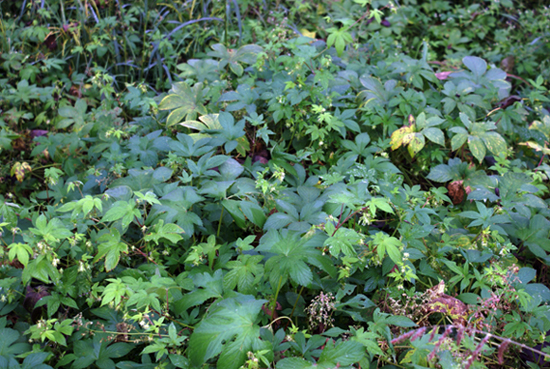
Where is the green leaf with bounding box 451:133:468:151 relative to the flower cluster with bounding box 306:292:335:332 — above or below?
above

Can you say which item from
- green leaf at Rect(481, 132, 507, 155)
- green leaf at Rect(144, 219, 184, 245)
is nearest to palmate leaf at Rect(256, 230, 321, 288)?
green leaf at Rect(144, 219, 184, 245)

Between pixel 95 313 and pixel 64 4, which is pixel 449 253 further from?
pixel 64 4

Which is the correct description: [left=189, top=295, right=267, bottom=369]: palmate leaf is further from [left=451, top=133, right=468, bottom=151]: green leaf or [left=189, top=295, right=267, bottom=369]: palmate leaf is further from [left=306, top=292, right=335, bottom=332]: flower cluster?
[left=451, top=133, right=468, bottom=151]: green leaf

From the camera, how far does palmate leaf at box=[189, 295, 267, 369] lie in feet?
4.22

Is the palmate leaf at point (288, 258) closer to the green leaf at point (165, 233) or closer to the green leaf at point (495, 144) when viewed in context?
the green leaf at point (165, 233)

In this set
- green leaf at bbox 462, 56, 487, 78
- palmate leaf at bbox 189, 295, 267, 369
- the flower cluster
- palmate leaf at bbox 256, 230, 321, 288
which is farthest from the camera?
green leaf at bbox 462, 56, 487, 78

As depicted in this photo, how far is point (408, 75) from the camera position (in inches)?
110

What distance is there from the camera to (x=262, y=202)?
6.75 ft

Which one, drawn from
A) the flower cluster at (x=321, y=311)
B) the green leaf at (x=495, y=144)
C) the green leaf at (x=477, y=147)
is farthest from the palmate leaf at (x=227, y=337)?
the green leaf at (x=495, y=144)

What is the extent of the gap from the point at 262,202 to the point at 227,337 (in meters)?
0.86

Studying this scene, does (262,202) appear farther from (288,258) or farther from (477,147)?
(477,147)

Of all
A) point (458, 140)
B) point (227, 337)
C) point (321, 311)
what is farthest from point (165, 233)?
point (458, 140)

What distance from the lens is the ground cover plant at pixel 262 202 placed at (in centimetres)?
149

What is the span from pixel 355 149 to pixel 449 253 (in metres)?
0.80
